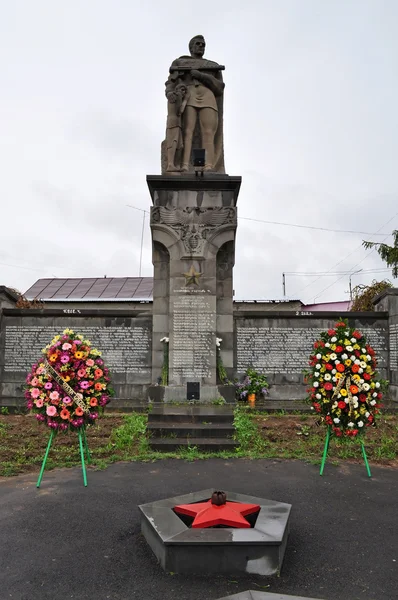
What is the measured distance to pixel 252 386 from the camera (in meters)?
12.3

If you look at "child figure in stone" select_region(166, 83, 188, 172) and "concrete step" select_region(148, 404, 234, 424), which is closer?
"concrete step" select_region(148, 404, 234, 424)

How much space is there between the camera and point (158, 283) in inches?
473

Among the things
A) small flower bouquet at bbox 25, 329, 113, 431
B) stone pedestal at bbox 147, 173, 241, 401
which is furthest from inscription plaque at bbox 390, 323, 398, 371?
small flower bouquet at bbox 25, 329, 113, 431

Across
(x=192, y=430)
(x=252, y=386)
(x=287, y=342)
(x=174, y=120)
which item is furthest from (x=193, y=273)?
(x=174, y=120)

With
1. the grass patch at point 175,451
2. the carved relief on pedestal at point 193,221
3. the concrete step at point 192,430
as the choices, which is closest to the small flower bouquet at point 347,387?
the grass patch at point 175,451

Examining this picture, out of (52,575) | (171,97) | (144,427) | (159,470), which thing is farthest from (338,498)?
(171,97)

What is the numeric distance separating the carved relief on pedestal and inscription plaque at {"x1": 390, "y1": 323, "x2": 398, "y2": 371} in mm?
5520

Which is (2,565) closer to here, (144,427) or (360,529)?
(360,529)

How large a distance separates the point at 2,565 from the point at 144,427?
5379 millimetres

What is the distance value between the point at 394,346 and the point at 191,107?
8.72m

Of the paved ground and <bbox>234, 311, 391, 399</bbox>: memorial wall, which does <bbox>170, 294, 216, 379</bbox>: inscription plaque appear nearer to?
<bbox>234, 311, 391, 399</bbox>: memorial wall

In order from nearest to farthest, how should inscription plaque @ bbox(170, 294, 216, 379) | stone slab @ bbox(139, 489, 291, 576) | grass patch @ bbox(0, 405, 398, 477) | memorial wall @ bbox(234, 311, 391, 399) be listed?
stone slab @ bbox(139, 489, 291, 576) < grass patch @ bbox(0, 405, 398, 477) < inscription plaque @ bbox(170, 294, 216, 379) < memorial wall @ bbox(234, 311, 391, 399)

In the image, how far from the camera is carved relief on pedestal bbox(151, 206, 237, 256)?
1142 cm

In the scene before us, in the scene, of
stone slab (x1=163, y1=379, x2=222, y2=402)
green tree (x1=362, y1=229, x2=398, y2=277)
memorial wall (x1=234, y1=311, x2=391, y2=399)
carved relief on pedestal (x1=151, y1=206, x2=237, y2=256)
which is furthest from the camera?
green tree (x1=362, y1=229, x2=398, y2=277)
